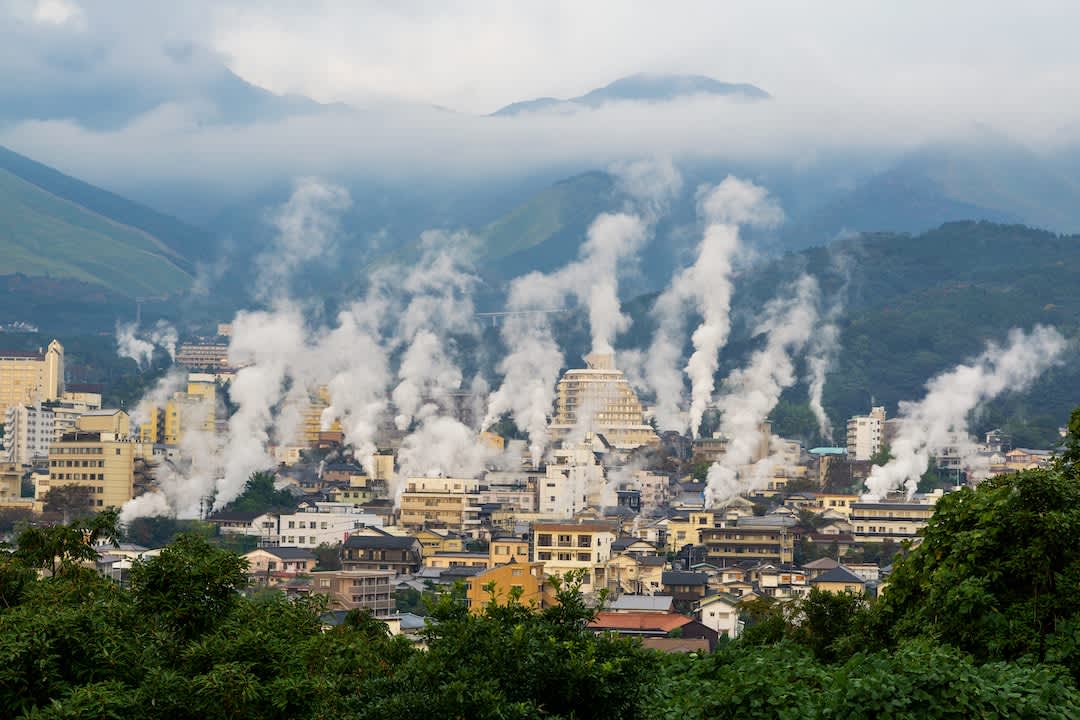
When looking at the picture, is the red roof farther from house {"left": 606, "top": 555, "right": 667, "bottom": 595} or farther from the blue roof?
the blue roof

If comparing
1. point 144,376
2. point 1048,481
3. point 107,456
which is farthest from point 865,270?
point 1048,481

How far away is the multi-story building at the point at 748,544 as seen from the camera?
149ft

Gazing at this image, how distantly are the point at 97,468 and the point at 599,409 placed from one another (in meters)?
25.2

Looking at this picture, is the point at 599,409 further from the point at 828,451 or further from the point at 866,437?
the point at 866,437

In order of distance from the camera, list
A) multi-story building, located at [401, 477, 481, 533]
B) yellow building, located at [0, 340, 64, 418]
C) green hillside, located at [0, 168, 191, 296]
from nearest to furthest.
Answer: multi-story building, located at [401, 477, 481, 533] < yellow building, located at [0, 340, 64, 418] < green hillside, located at [0, 168, 191, 296]

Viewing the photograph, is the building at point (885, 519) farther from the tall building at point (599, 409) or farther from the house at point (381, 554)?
the tall building at point (599, 409)

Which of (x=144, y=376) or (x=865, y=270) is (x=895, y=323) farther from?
(x=144, y=376)

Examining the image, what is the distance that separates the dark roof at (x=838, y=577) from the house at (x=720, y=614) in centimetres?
350

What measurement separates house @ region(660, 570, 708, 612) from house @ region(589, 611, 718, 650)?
19.8ft

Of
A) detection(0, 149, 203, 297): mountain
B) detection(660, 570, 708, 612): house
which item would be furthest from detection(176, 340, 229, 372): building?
detection(660, 570, 708, 612): house

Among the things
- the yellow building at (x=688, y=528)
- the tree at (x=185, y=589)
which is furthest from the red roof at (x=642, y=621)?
the tree at (x=185, y=589)

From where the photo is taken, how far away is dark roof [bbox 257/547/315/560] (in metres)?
43.2

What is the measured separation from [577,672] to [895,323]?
76595 mm

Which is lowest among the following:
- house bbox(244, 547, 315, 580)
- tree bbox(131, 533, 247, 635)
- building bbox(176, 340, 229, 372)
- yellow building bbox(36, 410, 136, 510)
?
house bbox(244, 547, 315, 580)
